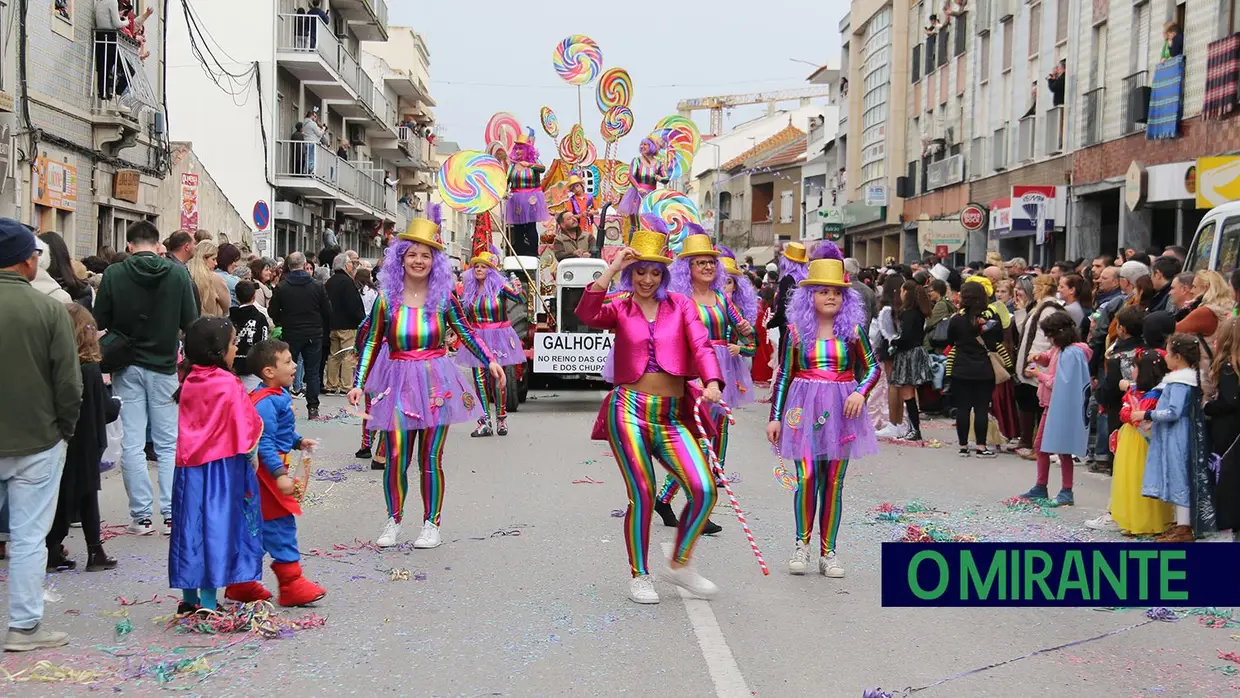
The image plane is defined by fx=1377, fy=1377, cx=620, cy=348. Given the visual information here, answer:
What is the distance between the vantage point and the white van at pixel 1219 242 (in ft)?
38.5

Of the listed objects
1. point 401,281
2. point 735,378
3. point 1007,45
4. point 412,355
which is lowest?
point 735,378

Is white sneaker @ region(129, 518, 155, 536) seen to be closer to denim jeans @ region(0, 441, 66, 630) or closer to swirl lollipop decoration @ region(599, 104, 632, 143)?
denim jeans @ region(0, 441, 66, 630)

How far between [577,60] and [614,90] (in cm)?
75

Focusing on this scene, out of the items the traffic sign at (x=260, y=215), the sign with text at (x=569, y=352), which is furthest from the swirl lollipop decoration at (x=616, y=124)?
the traffic sign at (x=260, y=215)

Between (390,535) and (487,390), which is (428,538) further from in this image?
(487,390)

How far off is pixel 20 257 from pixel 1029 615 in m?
5.16

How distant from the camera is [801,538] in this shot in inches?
316

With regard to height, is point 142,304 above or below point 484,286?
below

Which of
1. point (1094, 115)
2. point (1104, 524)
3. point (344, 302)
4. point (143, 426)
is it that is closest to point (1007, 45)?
point (1094, 115)

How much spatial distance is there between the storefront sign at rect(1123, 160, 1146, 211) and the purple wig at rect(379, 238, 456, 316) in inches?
601

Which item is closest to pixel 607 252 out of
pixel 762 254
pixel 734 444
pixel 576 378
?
pixel 576 378

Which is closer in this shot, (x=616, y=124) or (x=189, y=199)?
(x=616, y=124)

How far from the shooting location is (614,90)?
20.8m

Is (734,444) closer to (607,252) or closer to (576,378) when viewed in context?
(576,378)
